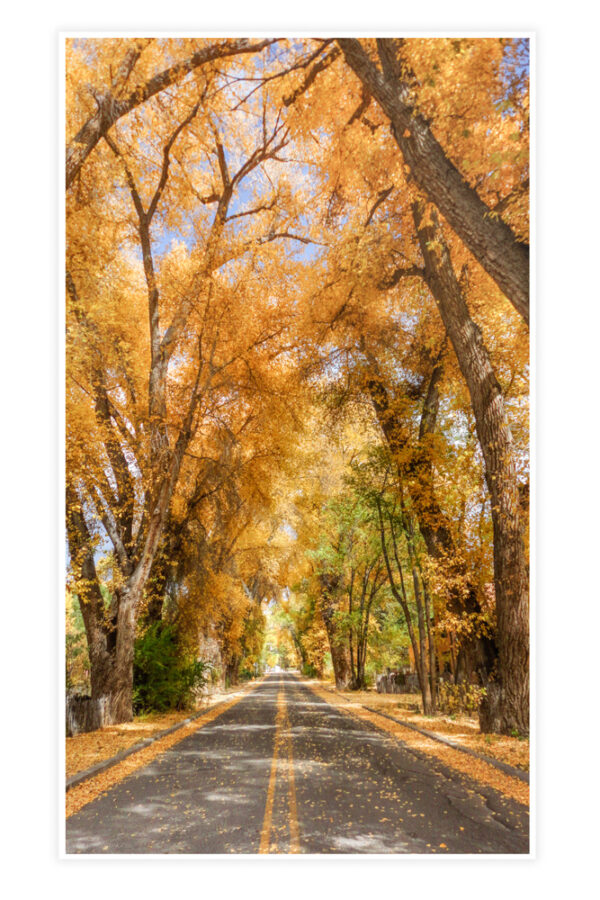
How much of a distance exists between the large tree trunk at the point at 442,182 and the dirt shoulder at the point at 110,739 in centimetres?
545

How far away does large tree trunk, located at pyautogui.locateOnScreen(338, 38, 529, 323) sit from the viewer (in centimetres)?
410

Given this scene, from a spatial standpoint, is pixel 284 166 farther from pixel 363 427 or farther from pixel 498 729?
pixel 498 729

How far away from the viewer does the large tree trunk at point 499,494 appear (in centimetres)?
584

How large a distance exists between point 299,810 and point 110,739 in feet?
14.0

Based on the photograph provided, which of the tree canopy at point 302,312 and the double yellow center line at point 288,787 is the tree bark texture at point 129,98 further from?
the double yellow center line at point 288,787

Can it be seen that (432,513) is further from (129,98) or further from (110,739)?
(129,98)

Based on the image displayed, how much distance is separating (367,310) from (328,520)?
20.1 ft

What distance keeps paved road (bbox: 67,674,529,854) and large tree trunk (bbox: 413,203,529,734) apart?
4.01ft
